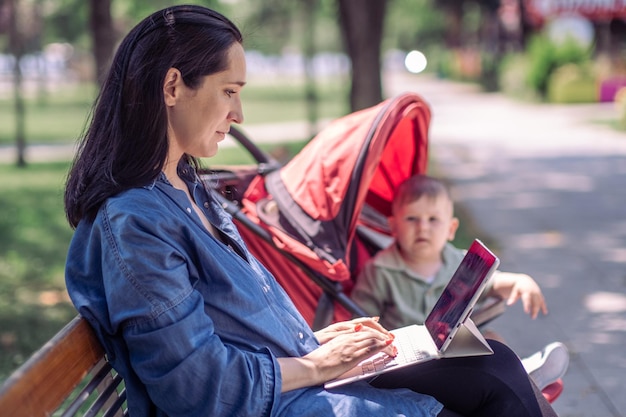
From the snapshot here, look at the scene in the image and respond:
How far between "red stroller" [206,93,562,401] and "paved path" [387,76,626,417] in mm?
1262

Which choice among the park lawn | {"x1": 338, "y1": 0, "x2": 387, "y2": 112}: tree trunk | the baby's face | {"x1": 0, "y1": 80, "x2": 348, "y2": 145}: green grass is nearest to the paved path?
the baby's face

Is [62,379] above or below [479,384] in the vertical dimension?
above

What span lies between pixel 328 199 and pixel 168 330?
1767mm

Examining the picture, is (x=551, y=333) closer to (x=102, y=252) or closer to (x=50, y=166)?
(x=102, y=252)

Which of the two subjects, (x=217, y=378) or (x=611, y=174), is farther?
(x=611, y=174)

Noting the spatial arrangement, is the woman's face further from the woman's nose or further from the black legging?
the black legging

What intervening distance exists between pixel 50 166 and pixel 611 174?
27.2ft

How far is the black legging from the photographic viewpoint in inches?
96.6

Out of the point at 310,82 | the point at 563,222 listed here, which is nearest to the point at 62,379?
the point at 563,222

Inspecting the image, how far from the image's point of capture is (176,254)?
2.12 meters

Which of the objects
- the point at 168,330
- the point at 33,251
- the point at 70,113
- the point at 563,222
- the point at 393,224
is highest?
the point at 168,330

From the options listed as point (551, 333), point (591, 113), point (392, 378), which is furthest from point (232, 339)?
point (591, 113)

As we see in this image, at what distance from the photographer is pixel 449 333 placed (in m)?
2.46

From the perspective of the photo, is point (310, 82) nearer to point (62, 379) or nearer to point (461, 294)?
point (461, 294)
